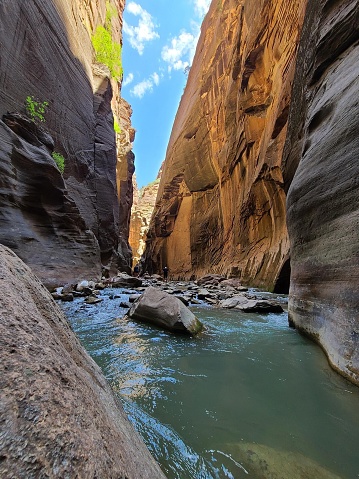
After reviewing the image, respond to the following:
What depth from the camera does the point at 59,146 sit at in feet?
37.1

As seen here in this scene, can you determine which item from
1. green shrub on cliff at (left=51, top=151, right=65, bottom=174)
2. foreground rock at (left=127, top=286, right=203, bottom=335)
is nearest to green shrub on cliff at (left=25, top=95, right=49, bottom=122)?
green shrub on cliff at (left=51, top=151, right=65, bottom=174)

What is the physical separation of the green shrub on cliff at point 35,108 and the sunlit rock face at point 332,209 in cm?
904

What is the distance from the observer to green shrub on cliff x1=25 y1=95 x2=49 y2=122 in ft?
29.7

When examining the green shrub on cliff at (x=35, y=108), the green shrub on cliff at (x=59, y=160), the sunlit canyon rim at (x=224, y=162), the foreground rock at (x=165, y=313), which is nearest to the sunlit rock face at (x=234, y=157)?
the sunlit canyon rim at (x=224, y=162)

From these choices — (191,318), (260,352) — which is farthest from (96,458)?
(191,318)

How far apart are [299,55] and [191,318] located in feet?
25.4

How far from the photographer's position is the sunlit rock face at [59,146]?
7.25m

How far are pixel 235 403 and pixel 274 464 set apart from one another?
1.86 feet

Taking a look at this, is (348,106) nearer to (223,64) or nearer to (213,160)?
(213,160)

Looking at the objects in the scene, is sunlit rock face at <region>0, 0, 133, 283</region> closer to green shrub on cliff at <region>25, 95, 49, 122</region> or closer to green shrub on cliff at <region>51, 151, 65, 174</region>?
green shrub on cliff at <region>25, 95, 49, 122</region>

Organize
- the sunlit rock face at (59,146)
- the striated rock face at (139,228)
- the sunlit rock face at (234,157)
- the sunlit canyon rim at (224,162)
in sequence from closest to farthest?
the sunlit canyon rim at (224,162) < the sunlit rock face at (59,146) < the sunlit rock face at (234,157) < the striated rock face at (139,228)

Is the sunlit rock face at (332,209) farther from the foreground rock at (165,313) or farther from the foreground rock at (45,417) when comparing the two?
the foreground rock at (45,417)

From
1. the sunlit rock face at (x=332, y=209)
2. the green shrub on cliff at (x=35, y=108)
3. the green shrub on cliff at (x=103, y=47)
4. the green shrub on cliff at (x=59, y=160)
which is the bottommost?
the sunlit rock face at (x=332, y=209)

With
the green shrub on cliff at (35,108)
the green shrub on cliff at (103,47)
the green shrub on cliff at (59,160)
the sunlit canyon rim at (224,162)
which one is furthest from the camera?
the green shrub on cliff at (103,47)
